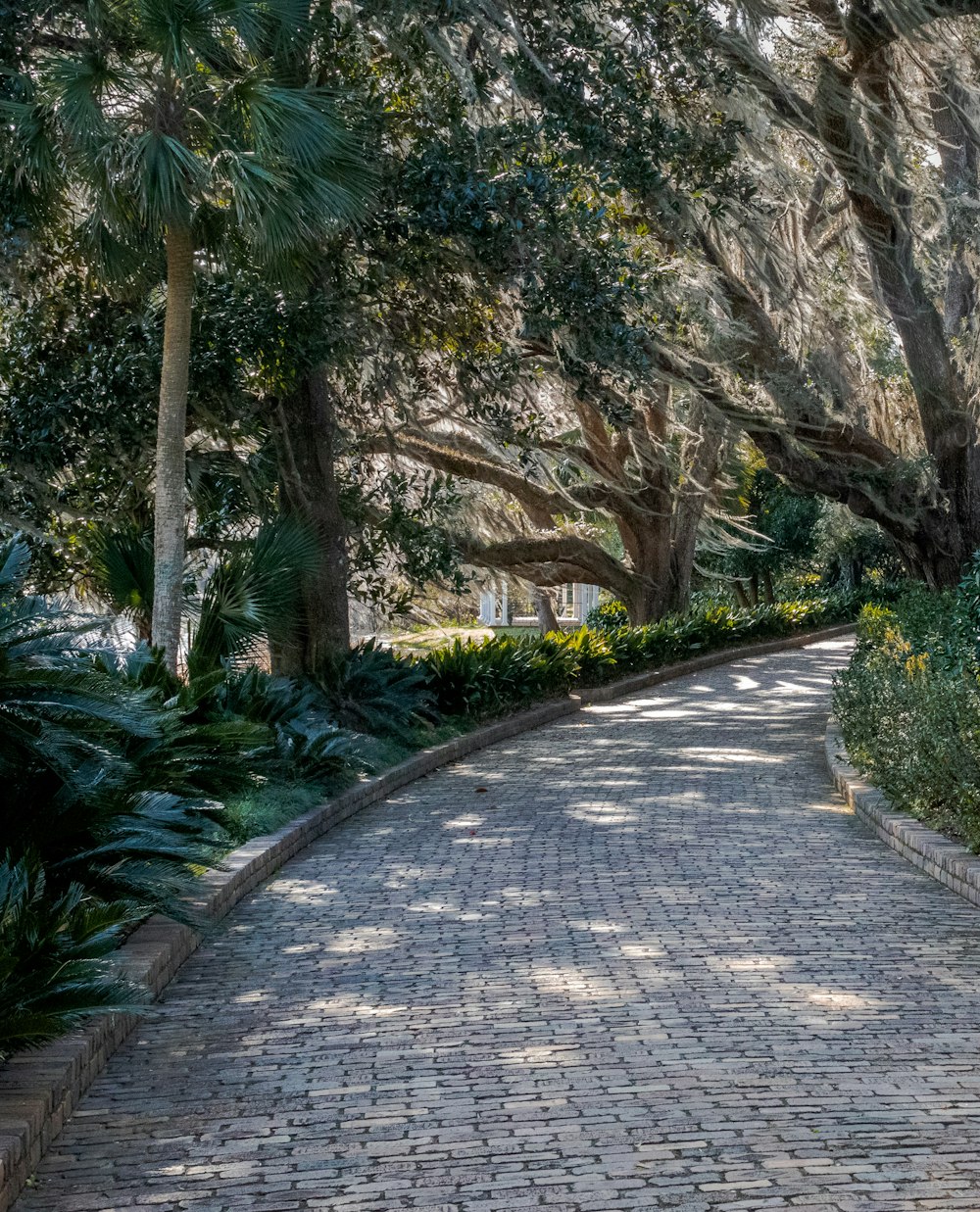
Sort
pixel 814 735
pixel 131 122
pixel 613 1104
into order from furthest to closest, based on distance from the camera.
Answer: pixel 814 735 < pixel 131 122 < pixel 613 1104

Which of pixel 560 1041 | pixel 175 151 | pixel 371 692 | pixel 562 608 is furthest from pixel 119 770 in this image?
pixel 562 608

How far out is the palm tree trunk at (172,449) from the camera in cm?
1019

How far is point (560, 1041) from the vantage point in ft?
15.8

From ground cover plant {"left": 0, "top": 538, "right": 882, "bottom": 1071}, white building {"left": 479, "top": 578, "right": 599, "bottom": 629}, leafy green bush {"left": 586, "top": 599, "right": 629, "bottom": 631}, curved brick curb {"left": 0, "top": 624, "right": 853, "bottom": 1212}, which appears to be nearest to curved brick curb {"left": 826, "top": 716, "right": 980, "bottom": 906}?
curved brick curb {"left": 0, "top": 624, "right": 853, "bottom": 1212}

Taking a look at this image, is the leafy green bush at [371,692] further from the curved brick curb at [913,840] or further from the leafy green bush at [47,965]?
the leafy green bush at [47,965]

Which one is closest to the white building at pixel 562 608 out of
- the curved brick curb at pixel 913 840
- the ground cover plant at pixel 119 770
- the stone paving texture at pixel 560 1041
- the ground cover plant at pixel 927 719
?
the ground cover plant at pixel 927 719

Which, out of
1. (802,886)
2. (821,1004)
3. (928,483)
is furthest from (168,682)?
(928,483)

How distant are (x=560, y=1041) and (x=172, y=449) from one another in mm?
6575

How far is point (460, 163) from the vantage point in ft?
35.6

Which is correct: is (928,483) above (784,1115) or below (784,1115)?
above

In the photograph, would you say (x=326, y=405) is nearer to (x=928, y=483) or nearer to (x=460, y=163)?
(x=460, y=163)

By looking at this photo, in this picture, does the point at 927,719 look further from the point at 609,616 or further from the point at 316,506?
the point at 609,616

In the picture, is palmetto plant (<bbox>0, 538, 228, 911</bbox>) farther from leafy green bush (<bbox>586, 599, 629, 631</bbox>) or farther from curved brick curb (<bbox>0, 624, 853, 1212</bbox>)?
leafy green bush (<bbox>586, 599, 629, 631</bbox>)

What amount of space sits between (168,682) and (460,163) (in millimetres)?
4844
